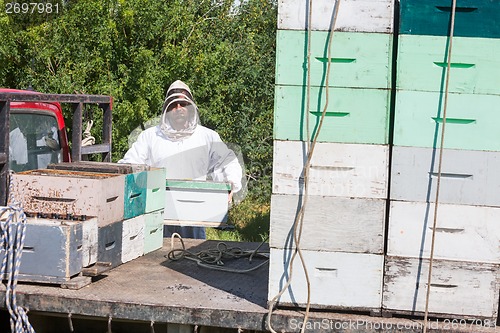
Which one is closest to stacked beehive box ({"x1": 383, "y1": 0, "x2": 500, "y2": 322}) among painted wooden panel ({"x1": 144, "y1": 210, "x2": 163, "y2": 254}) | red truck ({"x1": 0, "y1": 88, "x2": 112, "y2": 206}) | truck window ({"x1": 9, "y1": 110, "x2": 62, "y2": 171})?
painted wooden panel ({"x1": 144, "y1": 210, "x2": 163, "y2": 254})

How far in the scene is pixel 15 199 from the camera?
3842 millimetres

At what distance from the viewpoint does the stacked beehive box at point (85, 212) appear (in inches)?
139

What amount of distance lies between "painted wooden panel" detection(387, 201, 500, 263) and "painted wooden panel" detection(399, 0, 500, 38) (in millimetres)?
717

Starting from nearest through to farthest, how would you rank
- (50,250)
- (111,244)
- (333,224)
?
(333,224) → (50,250) → (111,244)

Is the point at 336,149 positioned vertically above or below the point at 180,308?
above

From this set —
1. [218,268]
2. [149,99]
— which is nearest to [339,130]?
→ [218,268]

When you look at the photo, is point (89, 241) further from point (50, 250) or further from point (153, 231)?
point (153, 231)

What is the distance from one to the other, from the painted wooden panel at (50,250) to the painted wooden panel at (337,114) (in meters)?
1.12

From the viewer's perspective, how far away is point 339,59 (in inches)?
124

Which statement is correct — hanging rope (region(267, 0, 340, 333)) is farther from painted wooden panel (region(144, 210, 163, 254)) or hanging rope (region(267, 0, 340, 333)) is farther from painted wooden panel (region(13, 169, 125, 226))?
painted wooden panel (region(144, 210, 163, 254))

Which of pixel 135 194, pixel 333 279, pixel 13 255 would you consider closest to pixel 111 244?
pixel 135 194

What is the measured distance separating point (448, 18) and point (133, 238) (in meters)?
2.14

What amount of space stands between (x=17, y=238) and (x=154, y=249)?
1193 millimetres

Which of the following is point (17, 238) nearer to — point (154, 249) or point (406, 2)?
point (154, 249)
